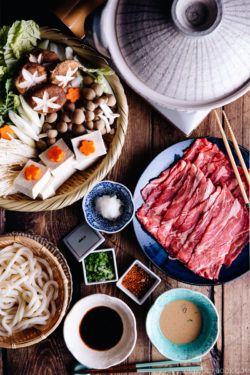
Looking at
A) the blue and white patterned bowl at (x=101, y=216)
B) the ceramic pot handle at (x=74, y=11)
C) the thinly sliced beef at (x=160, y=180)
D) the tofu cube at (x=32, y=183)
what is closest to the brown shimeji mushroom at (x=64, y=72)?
the ceramic pot handle at (x=74, y=11)

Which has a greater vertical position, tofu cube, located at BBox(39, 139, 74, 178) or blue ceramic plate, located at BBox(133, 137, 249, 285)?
tofu cube, located at BBox(39, 139, 74, 178)

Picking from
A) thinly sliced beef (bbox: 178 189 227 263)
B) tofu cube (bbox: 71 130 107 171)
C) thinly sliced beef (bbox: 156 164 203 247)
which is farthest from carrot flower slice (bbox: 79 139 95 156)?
thinly sliced beef (bbox: 178 189 227 263)

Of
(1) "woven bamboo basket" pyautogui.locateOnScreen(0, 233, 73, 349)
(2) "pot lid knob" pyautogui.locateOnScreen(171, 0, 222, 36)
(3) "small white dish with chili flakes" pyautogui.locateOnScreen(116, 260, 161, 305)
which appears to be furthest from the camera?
(3) "small white dish with chili flakes" pyautogui.locateOnScreen(116, 260, 161, 305)

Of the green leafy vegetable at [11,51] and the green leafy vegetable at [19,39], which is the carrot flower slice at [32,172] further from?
the green leafy vegetable at [19,39]

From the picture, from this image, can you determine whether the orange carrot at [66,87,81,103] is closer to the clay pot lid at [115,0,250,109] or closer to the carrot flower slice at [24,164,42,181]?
the carrot flower slice at [24,164,42,181]

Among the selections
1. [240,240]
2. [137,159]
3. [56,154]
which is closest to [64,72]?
[56,154]

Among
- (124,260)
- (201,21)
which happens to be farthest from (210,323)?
(201,21)

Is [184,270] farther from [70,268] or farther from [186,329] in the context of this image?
[70,268]
